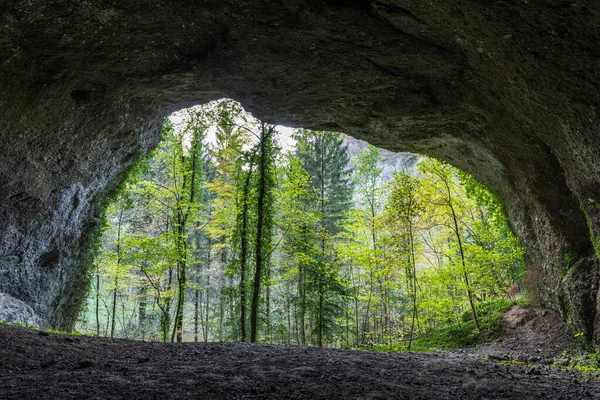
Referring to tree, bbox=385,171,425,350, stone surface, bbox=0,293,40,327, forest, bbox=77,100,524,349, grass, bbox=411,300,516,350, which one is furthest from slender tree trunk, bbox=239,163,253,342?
grass, bbox=411,300,516,350

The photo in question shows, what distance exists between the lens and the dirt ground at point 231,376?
2.88 metres

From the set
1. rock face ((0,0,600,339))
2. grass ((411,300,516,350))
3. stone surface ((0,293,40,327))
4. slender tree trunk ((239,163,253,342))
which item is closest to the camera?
rock face ((0,0,600,339))

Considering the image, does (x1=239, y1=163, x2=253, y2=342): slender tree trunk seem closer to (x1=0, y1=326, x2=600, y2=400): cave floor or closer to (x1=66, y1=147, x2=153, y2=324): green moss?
(x1=66, y1=147, x2=153, y2=324): green moss

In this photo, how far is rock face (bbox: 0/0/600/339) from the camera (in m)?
4.82

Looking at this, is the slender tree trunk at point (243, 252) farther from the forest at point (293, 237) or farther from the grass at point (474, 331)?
the grass at point (474, 331)

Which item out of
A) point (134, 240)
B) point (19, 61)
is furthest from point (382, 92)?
point (134, 240)

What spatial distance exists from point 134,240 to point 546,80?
1199 cm

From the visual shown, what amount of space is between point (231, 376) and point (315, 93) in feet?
21.9

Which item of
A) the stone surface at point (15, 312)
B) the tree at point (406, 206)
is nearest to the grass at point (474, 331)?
the tree at point (406, 206)

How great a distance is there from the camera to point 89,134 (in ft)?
29.7

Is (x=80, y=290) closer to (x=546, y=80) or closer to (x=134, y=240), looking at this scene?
(x=134, y=240)

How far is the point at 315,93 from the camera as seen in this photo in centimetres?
848

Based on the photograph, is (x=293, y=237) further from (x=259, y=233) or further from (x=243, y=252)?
(x=259, y=233)

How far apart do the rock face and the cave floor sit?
3.35 m
